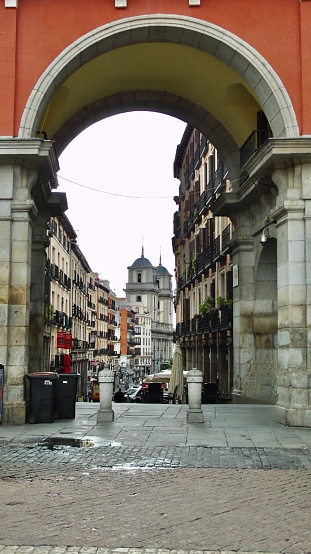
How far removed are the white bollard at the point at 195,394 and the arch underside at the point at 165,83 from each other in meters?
5.35

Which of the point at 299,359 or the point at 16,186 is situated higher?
the point at 16,186

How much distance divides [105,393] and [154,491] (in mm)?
6734

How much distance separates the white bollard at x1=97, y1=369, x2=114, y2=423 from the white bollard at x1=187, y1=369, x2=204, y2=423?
161cm

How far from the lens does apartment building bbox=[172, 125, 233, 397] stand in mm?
29859

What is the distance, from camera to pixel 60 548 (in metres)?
6.25

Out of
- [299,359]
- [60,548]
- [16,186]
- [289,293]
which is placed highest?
[16,186]

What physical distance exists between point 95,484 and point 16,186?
807cm

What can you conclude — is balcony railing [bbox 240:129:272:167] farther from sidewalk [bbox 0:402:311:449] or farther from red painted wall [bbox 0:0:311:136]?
sidewalk [bbox 0:402:311:449]

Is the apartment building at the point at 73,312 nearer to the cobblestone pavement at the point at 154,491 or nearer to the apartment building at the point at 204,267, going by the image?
the apartment building at the point at 204,267

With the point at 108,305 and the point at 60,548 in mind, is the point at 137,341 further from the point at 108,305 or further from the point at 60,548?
the point at 60,548

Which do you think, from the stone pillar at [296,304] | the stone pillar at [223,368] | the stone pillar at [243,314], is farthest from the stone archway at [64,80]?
the stone pillar at [223,368]

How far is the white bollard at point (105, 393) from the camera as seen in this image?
49.1ft

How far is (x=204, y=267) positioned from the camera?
117 feet

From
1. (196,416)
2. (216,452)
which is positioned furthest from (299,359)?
(216,452)
